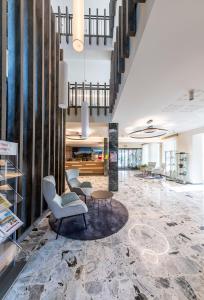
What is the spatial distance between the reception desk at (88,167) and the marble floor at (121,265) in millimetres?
7010

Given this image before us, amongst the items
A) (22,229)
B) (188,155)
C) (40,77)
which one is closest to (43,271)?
(22,229)

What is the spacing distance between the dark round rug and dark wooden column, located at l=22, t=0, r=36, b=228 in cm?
73

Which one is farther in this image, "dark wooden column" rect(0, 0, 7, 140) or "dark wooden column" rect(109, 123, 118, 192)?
"dark wooden column" rect(109, 123, 118, 192)

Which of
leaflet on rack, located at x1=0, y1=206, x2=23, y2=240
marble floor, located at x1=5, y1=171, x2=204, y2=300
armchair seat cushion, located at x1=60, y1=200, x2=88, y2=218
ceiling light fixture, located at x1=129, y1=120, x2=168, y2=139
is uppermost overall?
ceiling light fixture, located at x1=129, y1=120, x2=168, y2=139

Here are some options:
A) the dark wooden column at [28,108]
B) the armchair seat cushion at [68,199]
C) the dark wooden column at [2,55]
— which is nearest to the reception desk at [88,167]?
the armchair seat cushion at [68,199]

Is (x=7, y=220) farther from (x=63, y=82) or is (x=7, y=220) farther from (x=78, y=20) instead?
(x=78, y=20)

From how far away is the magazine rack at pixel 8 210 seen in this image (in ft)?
5.58

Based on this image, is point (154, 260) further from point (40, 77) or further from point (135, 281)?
point (40, 77)

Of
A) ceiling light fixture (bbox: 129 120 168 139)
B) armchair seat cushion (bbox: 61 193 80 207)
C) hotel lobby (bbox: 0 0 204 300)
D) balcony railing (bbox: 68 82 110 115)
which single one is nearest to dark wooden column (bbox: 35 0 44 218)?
hotel lobby (bbox: 0 0 204 300)

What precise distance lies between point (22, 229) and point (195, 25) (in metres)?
3.53

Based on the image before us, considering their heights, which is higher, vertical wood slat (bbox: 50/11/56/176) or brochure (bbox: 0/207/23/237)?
vertical wood slat (bbox: 50/11/56/176)

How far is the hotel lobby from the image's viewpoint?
5.50 feet

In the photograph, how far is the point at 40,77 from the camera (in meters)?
3.25

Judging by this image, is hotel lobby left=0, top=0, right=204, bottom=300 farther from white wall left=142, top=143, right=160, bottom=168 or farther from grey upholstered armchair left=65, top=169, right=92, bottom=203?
white wall left=142, top=143, right=160, bottom=168
